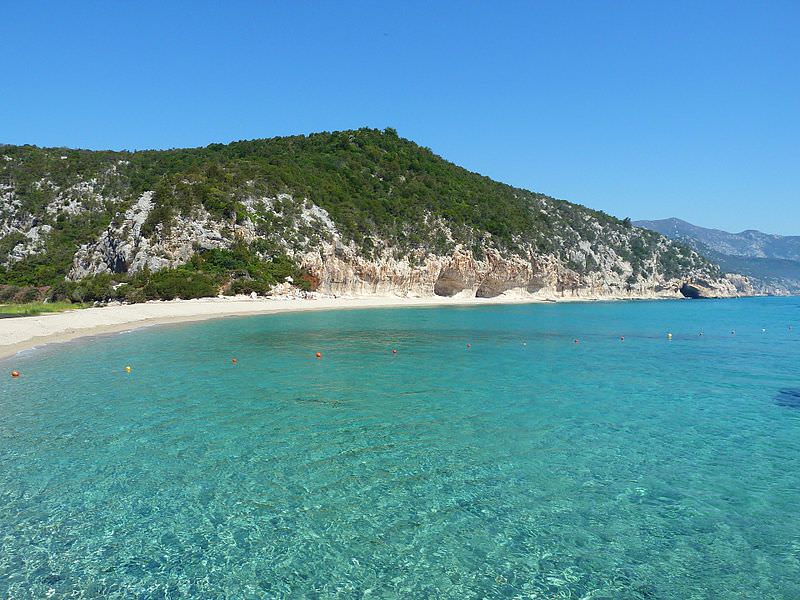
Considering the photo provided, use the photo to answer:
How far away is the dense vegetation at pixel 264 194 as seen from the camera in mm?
55678

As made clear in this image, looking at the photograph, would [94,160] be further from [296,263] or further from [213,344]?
[213,344]

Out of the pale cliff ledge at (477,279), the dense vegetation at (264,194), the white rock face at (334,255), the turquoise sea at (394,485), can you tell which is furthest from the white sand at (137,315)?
the turquoise sea at (394,485)

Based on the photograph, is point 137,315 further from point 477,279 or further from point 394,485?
point 477,279

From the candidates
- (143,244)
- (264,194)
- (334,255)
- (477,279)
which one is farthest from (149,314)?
(477,279)

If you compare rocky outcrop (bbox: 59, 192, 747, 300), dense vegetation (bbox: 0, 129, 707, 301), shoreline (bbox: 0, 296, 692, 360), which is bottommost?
shoreline (bbox: 0, 296, 692, 360)

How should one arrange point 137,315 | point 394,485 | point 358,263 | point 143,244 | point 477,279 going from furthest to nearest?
point 477,279
point 358,263
point 143,244
point 137,315
point 394,485

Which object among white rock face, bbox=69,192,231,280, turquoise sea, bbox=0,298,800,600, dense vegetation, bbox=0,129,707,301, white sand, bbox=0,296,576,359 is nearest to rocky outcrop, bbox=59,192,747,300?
white rock face, bbox=69,192,231,280

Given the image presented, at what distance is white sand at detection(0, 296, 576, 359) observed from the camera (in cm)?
2536

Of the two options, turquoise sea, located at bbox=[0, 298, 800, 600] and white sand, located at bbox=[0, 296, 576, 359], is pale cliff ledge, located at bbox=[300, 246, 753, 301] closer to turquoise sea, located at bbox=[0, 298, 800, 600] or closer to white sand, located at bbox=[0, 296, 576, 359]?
white sand, located at bbox=[0, 296, 576, 359]

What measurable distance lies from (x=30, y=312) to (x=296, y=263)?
1133 inches

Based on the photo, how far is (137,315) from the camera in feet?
124

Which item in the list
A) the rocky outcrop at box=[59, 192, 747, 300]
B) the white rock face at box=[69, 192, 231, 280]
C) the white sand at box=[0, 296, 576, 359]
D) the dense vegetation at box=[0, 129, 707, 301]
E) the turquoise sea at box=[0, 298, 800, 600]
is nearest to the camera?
the turquoise sea at box=[0, 298, 800, 600]

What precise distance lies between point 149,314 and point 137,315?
1.45 metres

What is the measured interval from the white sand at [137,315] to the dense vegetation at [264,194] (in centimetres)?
351
